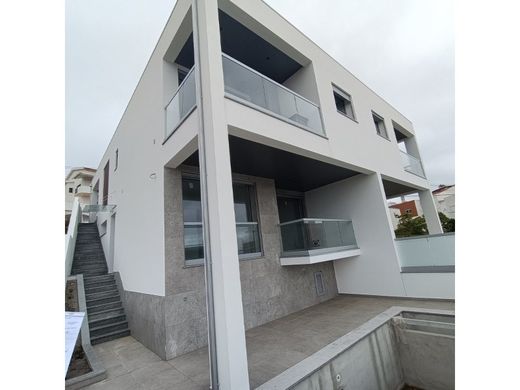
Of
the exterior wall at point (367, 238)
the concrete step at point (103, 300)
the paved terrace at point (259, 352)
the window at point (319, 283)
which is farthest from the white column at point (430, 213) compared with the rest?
the concrete step at point (103, 300)

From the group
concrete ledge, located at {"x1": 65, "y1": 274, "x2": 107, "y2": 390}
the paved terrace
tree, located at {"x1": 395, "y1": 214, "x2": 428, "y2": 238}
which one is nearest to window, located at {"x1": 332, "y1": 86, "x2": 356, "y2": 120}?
the paved terrace

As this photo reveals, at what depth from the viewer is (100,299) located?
7090 millimetres

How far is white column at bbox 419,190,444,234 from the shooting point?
36.1ft

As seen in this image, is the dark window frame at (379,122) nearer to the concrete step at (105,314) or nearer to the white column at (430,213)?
the white column at (430,213)

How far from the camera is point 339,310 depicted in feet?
21.4

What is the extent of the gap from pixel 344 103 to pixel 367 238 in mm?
4929

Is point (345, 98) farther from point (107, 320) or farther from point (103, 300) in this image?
point (103, 300)

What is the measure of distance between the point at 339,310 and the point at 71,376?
597 cm

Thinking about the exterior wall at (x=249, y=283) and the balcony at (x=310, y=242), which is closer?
the exterior wall at (x=249, y=283)

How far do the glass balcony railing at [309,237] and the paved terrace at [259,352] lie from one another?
1.69 metres

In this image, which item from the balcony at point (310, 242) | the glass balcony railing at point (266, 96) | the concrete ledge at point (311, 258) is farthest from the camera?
the balcony at point (310, 242)

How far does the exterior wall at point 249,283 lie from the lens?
471 centimetres

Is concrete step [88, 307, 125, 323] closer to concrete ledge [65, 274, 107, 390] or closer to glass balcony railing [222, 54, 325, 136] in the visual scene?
concrete ledge [65, 274, 107, 390]

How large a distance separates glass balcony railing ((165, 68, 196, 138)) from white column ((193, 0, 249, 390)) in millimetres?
683
